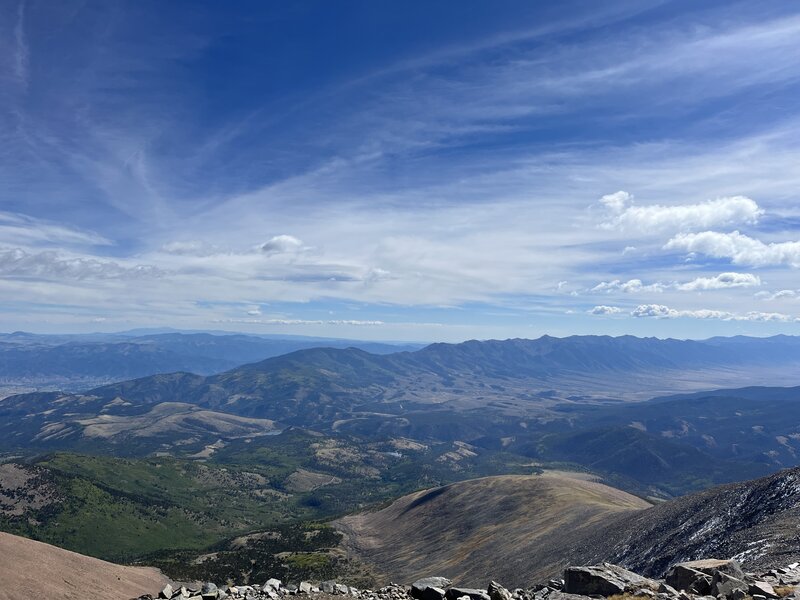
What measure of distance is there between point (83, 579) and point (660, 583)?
60.1m

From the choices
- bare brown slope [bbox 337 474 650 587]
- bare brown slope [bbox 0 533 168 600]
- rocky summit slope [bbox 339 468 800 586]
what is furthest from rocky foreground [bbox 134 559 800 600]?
bare brown slope [bbox 337 474 650 587]

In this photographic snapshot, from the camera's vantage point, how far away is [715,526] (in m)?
72.4

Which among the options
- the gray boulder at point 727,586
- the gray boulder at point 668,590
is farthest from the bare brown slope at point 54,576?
the gray boulder at point 727,586

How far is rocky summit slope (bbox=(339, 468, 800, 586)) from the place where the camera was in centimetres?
6389

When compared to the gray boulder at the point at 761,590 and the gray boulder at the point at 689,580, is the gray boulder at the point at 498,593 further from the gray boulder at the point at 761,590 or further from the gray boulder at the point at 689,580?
the gray boulder at the point at 761,590

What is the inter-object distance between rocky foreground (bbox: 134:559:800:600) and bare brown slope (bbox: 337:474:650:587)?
6129 centimetres

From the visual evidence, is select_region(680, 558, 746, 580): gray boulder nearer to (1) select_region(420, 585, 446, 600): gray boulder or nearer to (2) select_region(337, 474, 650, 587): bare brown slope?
(1) select_region(420, 585, 446, 600): gray boulder

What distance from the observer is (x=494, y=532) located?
142m

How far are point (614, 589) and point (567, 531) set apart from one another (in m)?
94.1

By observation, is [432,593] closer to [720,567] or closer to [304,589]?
[304,589]

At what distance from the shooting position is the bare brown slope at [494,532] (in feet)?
351

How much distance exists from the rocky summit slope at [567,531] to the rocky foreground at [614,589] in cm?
1603

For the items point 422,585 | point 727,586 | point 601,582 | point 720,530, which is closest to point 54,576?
point 422,585

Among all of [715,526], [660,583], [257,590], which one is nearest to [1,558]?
[257,590]
